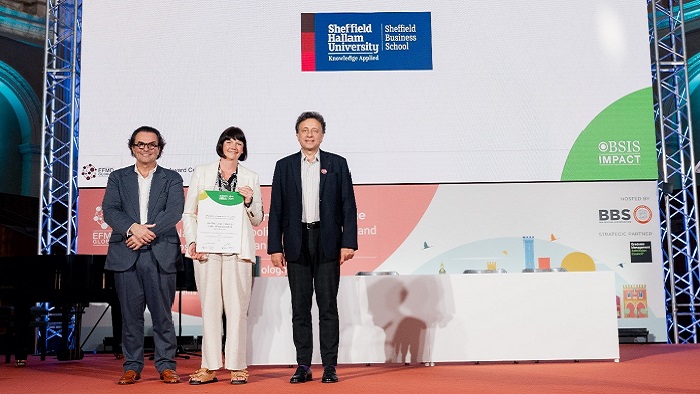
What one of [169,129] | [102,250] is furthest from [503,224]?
[102,250]

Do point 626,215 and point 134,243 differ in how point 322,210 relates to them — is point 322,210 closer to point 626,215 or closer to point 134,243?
point 134,243

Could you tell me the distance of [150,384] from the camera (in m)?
4.05

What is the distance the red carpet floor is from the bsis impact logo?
82.0 inches

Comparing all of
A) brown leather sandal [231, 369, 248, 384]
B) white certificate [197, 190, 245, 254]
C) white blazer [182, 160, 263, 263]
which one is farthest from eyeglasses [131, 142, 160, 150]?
brown leather sandal [231, 369, 248, 384]

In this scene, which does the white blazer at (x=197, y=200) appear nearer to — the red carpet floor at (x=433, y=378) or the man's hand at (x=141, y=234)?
the man's hand at (x=141, y=234)

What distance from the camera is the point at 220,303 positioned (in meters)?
4.13

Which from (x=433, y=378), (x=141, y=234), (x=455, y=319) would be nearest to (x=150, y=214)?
(x=141, y=234)

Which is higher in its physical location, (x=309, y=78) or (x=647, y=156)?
(x=309, y=78)

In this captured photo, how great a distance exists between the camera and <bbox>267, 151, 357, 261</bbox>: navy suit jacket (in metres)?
4.12

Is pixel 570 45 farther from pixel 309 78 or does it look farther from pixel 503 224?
pixel 309 78

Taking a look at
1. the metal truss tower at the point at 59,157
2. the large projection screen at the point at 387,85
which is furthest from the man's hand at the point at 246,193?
the metal truss tower at the point at 59,157

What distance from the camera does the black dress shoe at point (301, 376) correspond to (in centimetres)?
403

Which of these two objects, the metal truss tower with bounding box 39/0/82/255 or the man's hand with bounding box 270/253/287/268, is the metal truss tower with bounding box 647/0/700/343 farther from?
the metal truss tower with bounding box 39/0/82/255

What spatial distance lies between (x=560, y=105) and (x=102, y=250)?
189 inches
